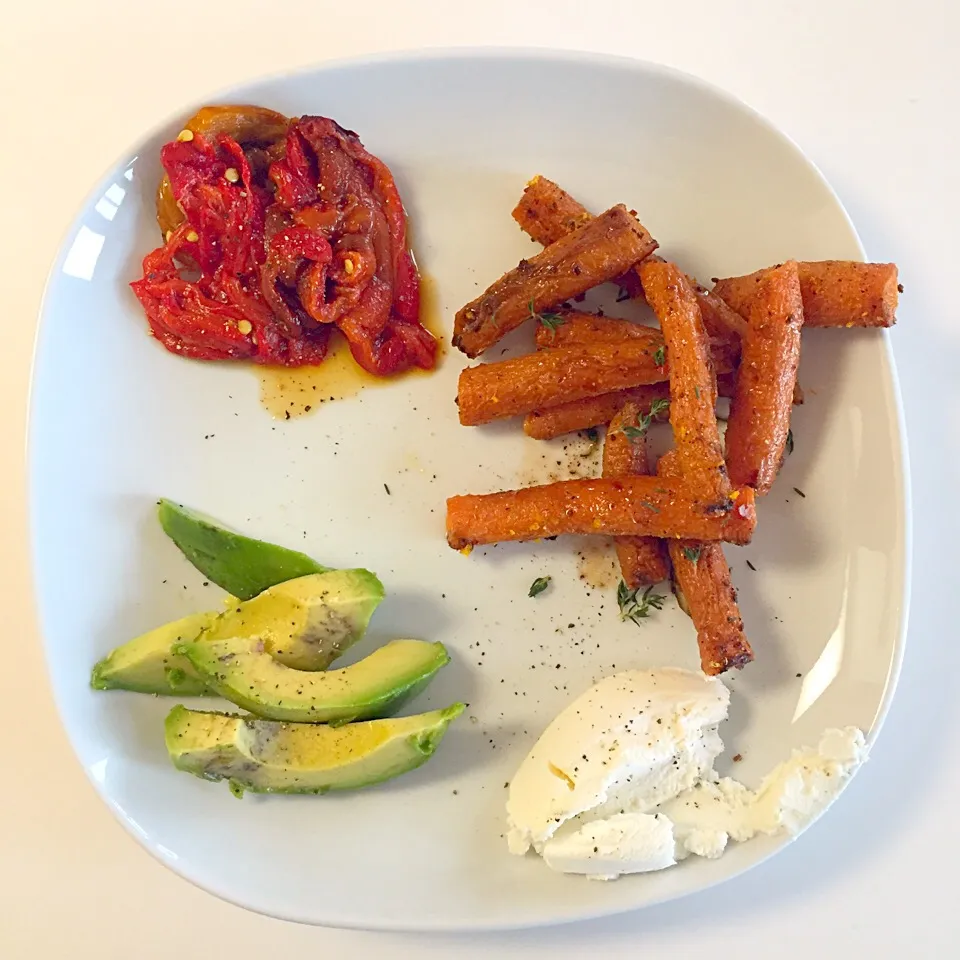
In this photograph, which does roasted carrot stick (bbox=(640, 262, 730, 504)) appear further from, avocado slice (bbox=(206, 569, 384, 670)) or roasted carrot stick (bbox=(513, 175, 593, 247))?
avocado slice (bbox=(206, 569, 384, 670))

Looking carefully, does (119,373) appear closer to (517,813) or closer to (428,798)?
(428,798)

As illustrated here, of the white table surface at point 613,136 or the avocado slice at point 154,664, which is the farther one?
the white table surface at point 613,136

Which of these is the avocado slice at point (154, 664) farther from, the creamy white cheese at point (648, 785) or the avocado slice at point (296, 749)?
the creamy white cheese at point (648, 785)

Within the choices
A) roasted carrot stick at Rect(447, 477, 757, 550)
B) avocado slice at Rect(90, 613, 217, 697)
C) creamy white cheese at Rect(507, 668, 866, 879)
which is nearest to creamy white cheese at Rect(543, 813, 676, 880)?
creamy white cheese at Rect(507, 668, 866, 879)

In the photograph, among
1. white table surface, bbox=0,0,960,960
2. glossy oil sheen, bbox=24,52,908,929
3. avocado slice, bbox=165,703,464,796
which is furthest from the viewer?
white table surface, bbox=0,0,960,960

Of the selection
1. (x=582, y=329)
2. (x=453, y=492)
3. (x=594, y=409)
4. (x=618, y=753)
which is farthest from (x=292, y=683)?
(x=582, y=329)

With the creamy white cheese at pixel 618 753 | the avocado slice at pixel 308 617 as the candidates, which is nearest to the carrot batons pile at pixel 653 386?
the creamy white cheese at pixel 618 753
